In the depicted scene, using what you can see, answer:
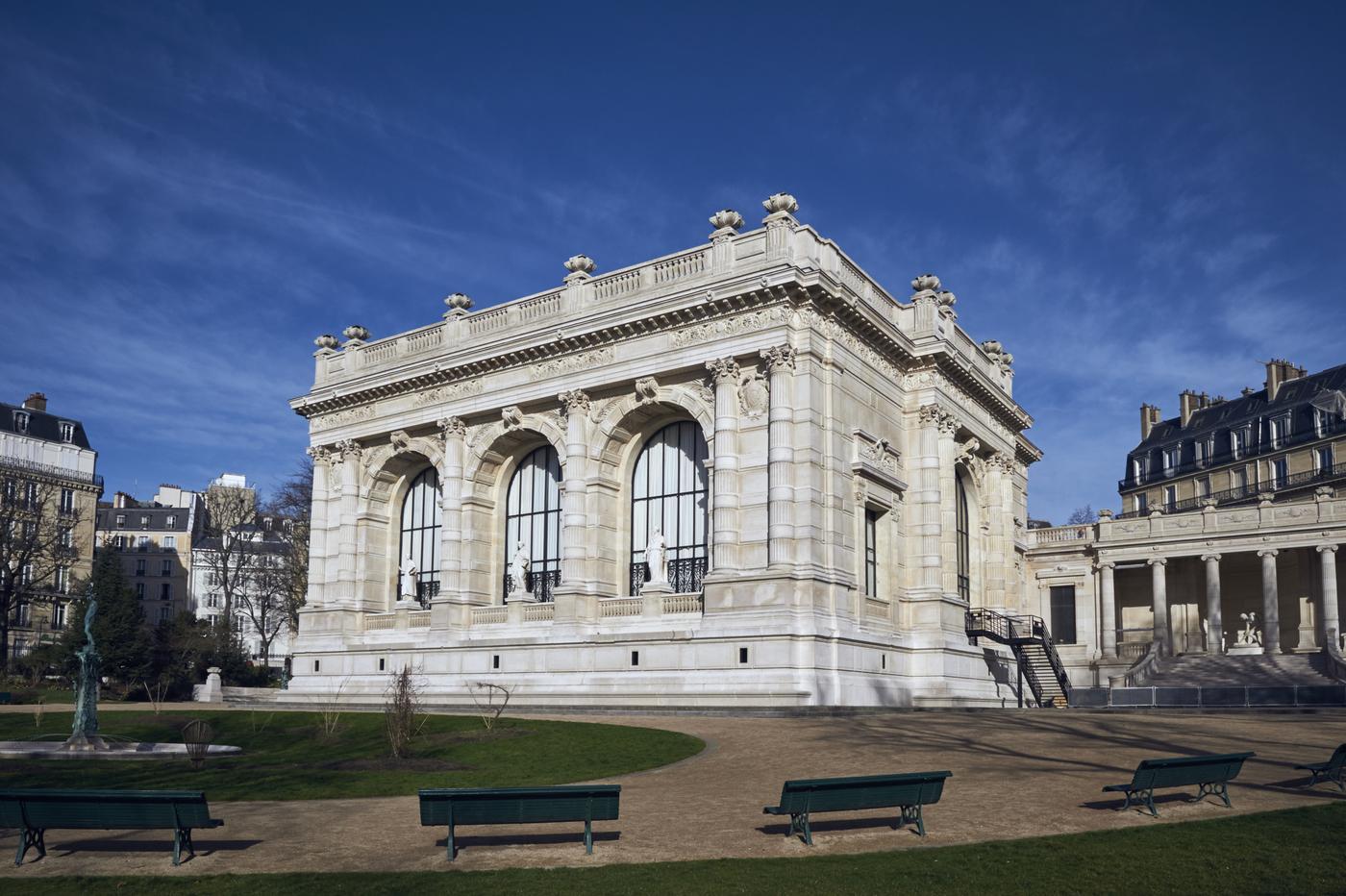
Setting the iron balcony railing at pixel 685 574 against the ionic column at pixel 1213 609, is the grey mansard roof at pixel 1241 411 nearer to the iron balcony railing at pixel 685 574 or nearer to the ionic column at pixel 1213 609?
the ionic column at pixel 1213 609

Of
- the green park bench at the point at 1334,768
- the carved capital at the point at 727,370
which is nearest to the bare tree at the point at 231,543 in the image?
the carved capital at the point at 727,370

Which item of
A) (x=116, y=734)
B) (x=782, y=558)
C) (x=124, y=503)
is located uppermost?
(x=124, y=503)

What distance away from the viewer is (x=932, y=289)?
43500 mm

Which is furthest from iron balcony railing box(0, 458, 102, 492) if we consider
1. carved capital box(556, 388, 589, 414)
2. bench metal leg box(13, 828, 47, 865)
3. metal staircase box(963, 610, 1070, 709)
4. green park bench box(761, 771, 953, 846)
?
green park bench box(761, 771, 953, 846)

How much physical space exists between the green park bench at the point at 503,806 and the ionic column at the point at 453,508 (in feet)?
100

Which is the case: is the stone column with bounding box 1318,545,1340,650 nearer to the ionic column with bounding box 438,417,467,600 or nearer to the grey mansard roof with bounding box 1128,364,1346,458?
the grey mansard roof with bounding box 1128,364,1346,458

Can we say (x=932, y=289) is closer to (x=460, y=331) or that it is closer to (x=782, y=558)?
(x=782, y=558)

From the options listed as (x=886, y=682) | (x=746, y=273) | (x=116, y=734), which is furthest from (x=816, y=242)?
(x=116, y=734)

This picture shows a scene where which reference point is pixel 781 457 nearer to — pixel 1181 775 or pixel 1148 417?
pixel 1181 775

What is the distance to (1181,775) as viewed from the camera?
15.1 meters

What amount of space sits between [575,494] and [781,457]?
843cm

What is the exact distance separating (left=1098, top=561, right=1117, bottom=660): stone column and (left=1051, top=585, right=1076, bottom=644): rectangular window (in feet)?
Result: 5.33

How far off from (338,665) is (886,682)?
2159 cm

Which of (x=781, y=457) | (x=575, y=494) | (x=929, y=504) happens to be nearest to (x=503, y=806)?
(x=781, y=457)
